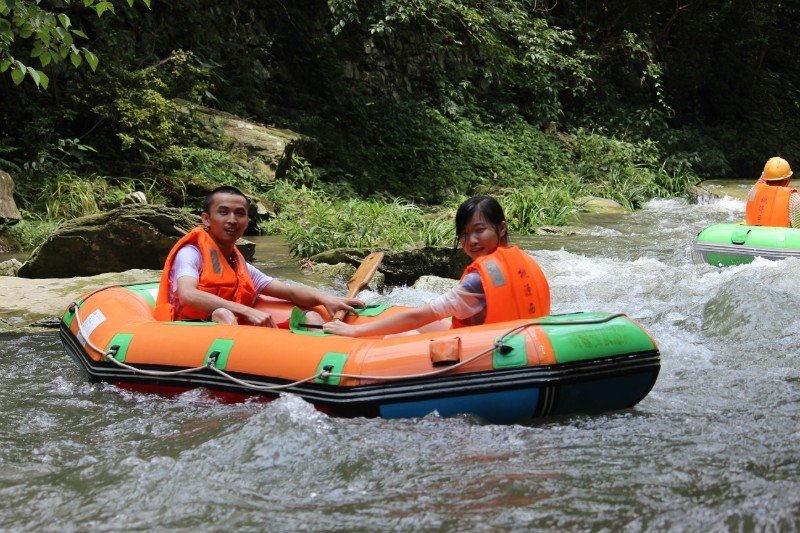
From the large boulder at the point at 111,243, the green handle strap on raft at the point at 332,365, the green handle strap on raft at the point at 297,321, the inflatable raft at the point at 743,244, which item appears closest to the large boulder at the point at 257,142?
the large boulder at the point at 111,243

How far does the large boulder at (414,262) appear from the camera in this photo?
23.7 ft

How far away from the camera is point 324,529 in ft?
8.17

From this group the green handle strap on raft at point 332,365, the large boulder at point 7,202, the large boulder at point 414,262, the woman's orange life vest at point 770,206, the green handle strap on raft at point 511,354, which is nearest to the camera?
the green handle strap on raft at point 511,354

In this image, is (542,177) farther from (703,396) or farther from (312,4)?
(703,396)

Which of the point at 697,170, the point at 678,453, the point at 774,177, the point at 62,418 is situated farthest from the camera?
the point at 697,170

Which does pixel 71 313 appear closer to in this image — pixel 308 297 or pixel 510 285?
pixel 308 297

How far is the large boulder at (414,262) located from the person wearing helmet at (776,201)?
2.59 meters

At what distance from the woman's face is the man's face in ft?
4.09

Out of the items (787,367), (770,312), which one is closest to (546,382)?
(787,367)

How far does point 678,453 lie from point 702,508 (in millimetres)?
505

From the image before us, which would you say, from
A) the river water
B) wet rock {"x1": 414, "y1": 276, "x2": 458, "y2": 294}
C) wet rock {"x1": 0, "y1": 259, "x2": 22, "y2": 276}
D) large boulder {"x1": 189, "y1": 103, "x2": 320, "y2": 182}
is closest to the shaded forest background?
large boulder {"x1": 189, "y1": 103, "x2": 320, "y2": 182}

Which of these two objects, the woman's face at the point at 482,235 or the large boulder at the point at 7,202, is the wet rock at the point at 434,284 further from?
the large boulder at the point at 7,202

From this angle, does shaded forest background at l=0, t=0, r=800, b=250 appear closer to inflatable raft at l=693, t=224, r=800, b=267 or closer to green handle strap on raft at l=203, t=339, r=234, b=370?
inflatable raft at l=693, t=224, r=800, b=267

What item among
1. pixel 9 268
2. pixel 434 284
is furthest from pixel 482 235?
pixel 9 268
